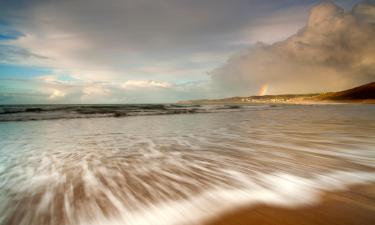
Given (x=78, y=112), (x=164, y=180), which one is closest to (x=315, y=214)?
(x=164, y=180)

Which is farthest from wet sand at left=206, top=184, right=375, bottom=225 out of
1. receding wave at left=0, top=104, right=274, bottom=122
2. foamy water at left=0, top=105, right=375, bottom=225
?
receding wave at left=0, top=104, right=274, bottom=122

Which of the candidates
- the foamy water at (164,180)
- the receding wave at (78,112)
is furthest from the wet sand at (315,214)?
the receding wave at (78,112)

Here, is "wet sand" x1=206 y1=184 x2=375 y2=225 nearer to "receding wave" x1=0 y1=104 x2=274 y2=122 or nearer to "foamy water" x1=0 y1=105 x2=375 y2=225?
"foamy water" x1=0 y1=105 x2=375 y2=225

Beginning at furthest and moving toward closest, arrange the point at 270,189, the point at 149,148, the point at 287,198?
1. the point at 149,148
2. the point at 270,189
3. the point at 287,198

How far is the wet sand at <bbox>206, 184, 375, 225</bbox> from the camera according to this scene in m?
1.65

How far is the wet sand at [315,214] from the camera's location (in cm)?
165

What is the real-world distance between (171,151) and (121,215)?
2.71 meters

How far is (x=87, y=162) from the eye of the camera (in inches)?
147

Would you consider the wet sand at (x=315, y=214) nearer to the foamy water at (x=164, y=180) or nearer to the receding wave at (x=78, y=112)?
the foamy water at (x=164, y=180)

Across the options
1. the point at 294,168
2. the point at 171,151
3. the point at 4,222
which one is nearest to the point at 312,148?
the point at 294,168

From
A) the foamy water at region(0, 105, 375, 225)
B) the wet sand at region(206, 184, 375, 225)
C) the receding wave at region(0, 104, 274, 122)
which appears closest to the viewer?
the wet sand at region(206, 184, 375, 225)

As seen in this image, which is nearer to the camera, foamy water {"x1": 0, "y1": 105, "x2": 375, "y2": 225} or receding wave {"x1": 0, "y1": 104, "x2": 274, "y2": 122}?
foamy water {"x1": 0, "y1": 105, "x2": 375, "y2": 225}

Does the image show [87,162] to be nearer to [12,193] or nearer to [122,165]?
[122,165]

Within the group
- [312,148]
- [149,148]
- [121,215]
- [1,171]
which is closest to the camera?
[121,215]
